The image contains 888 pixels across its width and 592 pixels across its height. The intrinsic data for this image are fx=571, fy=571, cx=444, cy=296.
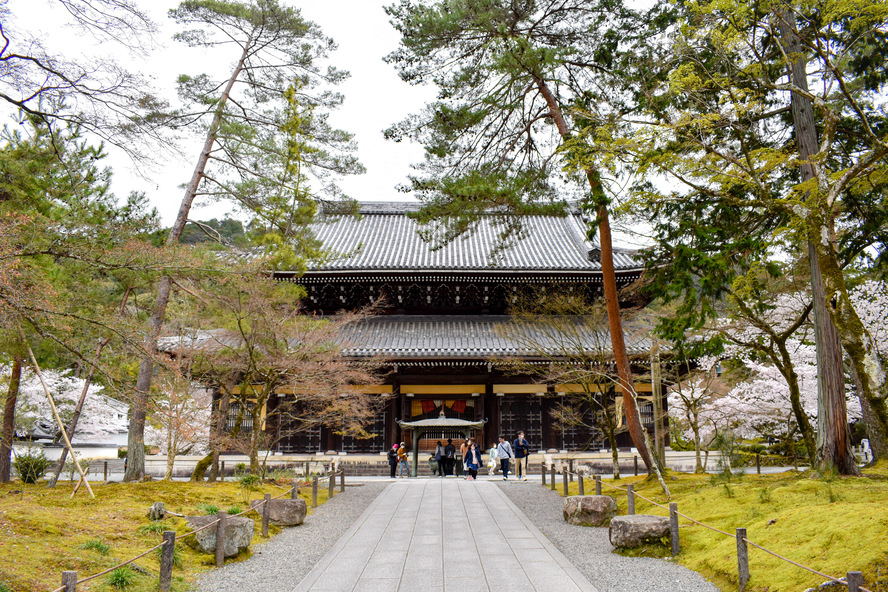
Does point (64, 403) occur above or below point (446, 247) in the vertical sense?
below

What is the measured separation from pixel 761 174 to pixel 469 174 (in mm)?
5656

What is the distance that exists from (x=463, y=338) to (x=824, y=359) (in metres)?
12.2

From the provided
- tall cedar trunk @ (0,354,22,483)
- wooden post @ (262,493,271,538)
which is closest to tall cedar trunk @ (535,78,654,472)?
wooden post @ (262,493,271,538)

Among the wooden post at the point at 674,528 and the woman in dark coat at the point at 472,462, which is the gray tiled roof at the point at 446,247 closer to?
the woman in dark coat at the point at 472,462

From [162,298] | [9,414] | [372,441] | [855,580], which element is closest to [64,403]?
[9,414]

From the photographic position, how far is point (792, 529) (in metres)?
6.74

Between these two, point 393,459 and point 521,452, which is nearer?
point 393,459

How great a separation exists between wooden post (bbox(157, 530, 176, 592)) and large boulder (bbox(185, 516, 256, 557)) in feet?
4.99

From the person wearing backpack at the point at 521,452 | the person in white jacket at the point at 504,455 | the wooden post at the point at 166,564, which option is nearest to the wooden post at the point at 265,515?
the wooden post at the point at 166,564

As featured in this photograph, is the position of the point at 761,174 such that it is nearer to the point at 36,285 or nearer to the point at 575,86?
the point at 575,86

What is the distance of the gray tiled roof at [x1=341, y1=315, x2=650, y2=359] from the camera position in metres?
18.5

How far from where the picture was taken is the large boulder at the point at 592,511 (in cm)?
995

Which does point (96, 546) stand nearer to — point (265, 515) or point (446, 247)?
point (265, 515)

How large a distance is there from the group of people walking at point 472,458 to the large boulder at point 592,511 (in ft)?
26.2
